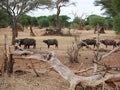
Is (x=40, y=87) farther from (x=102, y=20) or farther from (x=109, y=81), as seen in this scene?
(x=102, y=20)

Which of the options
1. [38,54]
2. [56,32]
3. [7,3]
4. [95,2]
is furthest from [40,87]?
[56,32]

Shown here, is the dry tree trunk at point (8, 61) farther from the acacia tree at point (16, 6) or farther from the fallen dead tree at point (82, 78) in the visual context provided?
the acacia tree at point (16, 6)

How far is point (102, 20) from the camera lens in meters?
54.9

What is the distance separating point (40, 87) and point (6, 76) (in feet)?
4.14

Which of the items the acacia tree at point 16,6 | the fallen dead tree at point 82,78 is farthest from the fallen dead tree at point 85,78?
the acacia tree at point 16,6

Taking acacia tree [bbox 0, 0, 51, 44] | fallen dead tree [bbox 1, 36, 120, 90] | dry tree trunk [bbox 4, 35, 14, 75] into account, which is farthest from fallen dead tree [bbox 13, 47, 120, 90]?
acacia tree [bbox 0, 0, 51, 44]

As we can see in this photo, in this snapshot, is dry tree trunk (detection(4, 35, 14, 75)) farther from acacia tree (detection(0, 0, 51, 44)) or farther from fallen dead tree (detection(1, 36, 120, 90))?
acacia tree (detection(0, 0, 51, 44))

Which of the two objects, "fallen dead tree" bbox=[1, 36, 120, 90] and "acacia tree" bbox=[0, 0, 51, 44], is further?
"acacia tree" bbox=[0, 0, 51, 44]

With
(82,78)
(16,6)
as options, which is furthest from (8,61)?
(16,6)

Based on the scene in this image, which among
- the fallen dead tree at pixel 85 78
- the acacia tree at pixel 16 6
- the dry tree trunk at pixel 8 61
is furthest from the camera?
the acacia tree at pixel 16 6

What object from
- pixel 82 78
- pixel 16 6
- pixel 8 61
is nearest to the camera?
pixel 82 78

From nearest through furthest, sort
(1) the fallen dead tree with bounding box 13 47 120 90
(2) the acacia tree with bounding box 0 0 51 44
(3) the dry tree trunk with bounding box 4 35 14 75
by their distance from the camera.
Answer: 1. (1) the fallen dead tree with bounding box 13 47 120 90
2. (3) the dry tree trunk with bounding box 4 35 14 75
3. (2) the acacia tree with bounding box 0 0 51 44

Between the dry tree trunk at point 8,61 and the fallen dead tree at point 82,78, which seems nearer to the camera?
the fallen dead tree at point 82,78

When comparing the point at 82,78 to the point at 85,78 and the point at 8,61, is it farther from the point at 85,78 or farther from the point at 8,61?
the point at 8,61
